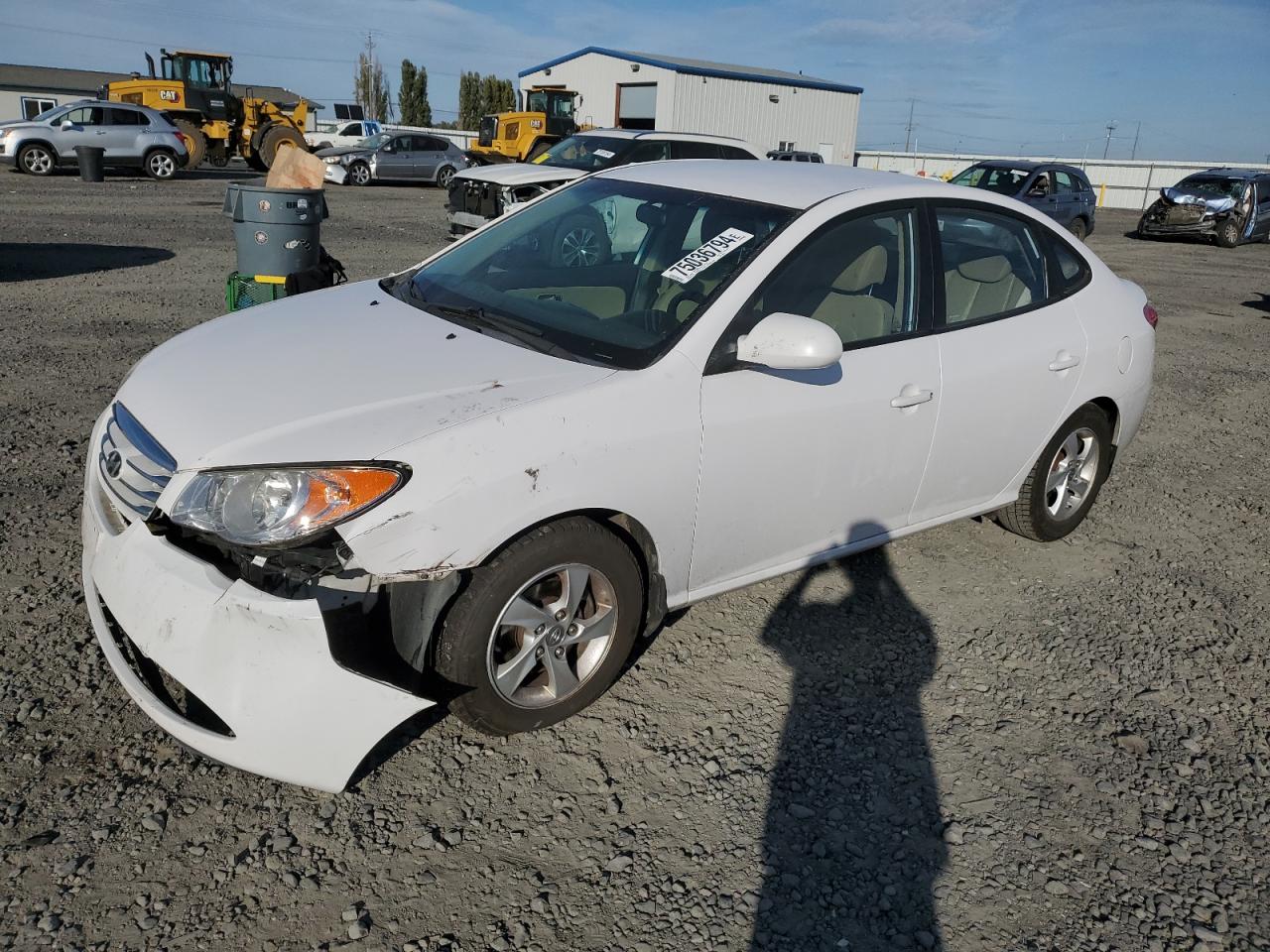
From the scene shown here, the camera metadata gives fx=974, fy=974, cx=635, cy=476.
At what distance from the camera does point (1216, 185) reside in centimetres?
2295

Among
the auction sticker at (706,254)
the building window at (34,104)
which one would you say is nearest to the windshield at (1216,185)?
the auction sticker at (706,254)

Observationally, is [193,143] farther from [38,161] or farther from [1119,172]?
[1119,172]

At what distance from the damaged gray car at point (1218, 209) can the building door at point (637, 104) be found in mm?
24271

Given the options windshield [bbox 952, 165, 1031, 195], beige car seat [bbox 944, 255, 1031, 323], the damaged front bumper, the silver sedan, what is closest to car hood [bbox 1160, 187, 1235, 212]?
windshield [bbox 952, 165, 1031, 195]

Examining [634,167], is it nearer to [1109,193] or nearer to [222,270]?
[222,270]

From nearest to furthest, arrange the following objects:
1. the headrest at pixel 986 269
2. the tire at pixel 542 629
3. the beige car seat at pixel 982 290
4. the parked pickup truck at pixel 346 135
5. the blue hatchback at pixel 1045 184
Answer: the tire at pixel 542 629
the beige car seat at pixel 982 290
the headrest at pixel 986 269
the blue hatchback at pixel 1045 184
the parked pickup truck at pixel 346 135

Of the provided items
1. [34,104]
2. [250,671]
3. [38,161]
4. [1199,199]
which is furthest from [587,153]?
[34,104]

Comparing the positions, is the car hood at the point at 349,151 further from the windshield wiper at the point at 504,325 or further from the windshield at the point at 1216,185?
the windshield wiper at the point at 504,325

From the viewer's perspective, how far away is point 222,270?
11039 millimetres

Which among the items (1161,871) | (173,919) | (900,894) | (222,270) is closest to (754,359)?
(900,894)

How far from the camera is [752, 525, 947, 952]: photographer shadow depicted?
97.3 inches

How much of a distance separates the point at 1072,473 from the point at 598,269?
252 centimetres

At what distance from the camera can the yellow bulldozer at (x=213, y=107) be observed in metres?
26.3

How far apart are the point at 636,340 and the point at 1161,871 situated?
217 cm
